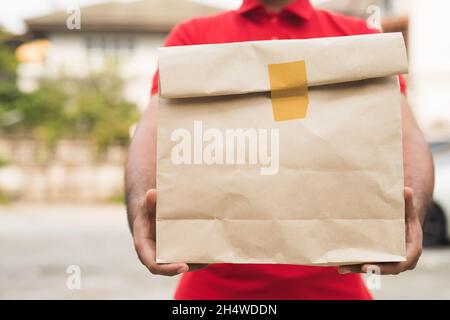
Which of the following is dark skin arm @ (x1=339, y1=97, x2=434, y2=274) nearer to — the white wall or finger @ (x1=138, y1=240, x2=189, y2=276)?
finger @ (x1=138, y1=240, x2=189, y2=276)

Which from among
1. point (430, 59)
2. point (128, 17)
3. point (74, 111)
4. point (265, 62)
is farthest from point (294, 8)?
point (128, 17)

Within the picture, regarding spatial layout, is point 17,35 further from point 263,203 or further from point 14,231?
point 263,203

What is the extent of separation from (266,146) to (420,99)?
62.3ft

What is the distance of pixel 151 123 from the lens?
1.45 metres

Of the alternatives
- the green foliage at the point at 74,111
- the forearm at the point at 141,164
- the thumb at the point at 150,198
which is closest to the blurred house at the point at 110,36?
the green foliage at the point at 74,111

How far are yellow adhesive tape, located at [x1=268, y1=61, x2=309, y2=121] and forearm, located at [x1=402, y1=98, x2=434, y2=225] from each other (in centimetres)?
29

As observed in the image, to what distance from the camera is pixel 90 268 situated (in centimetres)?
632

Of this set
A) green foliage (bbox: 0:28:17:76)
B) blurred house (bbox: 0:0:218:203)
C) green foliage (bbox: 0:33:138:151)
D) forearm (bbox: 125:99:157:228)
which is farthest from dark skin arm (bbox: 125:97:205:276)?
green foliage (bbox: 0:28:17:76)

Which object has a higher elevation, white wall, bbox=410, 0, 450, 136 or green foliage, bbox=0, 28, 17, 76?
green foliage, bbox=0, 28, 17, 76

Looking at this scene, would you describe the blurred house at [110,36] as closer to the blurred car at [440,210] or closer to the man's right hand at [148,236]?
the blurred car at [440,210]

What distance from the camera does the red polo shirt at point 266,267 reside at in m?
1.54

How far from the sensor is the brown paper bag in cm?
119

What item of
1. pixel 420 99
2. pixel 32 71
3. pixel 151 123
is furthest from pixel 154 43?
pixel 151 123

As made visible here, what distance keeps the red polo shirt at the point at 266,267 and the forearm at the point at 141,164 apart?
0.45 feet
